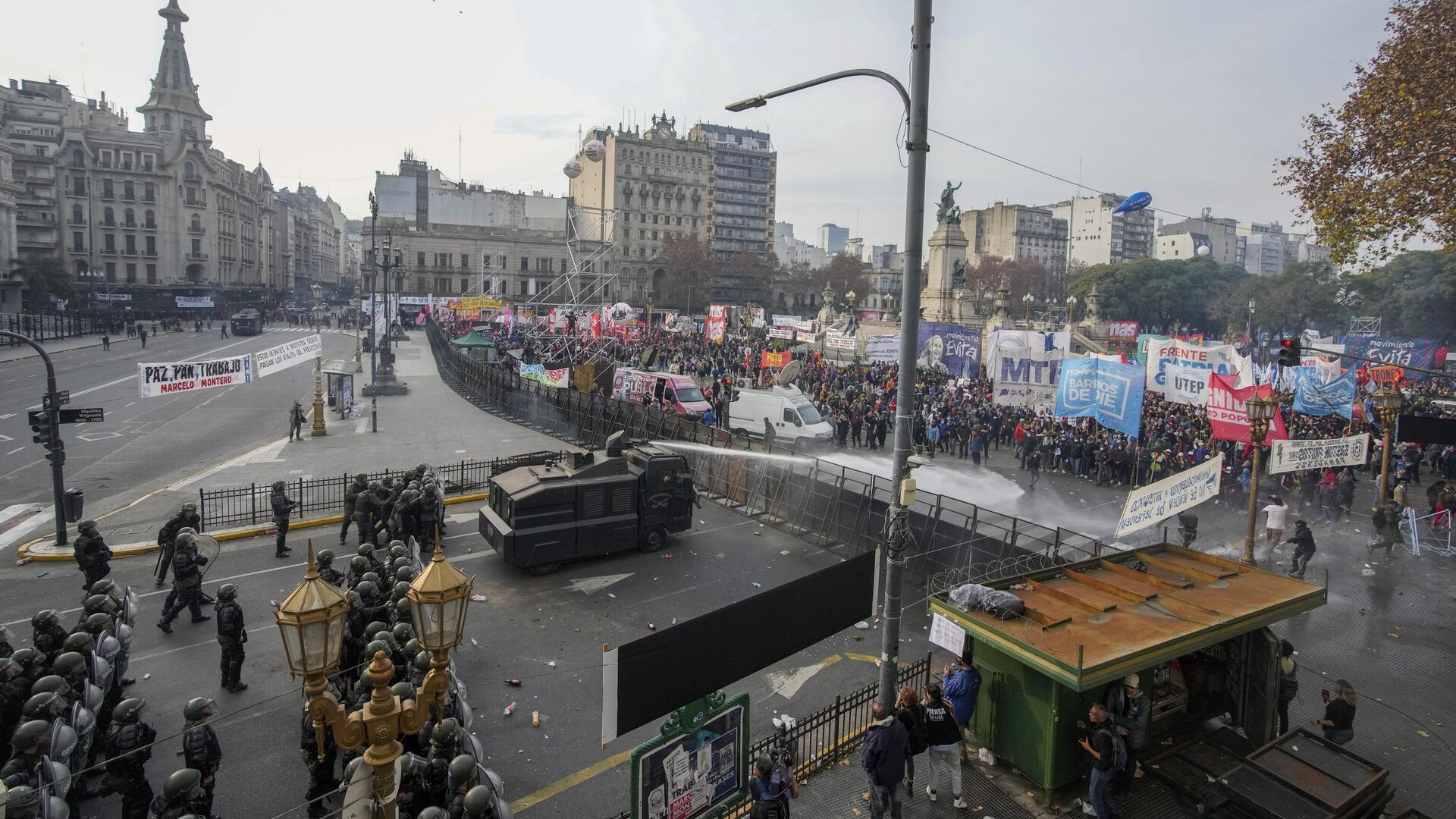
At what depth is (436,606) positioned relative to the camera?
5500mm

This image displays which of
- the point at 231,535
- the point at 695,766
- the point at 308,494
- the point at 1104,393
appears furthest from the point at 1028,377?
the point at 231,535

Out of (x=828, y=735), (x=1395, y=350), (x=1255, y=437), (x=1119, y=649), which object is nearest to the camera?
(x=1119, y=649)

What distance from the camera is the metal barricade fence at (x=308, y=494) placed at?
629 inches

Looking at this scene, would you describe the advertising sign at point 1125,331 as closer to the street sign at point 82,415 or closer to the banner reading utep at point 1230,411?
the banner reading utep at point 1230,411

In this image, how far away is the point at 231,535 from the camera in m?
15.2

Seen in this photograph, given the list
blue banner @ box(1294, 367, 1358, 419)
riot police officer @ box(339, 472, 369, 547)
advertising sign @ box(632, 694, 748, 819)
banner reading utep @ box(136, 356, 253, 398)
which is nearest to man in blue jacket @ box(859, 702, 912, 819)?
advertising sign @ box(632, 694, 748, 819)

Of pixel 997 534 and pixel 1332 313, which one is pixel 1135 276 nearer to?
pixel 1332 313

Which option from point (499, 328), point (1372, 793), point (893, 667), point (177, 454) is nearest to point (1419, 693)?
point (1372, 793)

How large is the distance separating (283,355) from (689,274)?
273 feet

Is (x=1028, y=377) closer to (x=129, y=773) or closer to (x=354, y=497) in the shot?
(x=354, y=497)

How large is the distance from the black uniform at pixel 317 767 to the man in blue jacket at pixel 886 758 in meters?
4.67

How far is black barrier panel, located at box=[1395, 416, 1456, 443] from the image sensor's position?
1416 centimetres

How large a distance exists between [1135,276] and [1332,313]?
2127 centimetres

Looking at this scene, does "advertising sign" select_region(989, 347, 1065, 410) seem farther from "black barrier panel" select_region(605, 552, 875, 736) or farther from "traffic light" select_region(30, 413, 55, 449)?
"traffic light" select_region(30, 413, 55, 449)
